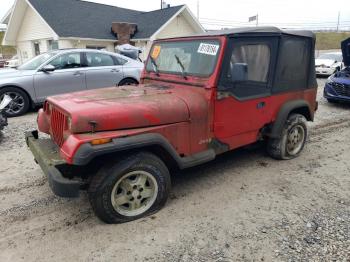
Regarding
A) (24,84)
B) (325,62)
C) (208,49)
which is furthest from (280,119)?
(325,62)

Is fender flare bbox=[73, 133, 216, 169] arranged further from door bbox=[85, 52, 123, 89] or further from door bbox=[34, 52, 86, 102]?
door bbox=[85, 52, 123, 89]

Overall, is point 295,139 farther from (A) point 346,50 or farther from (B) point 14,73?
(B) point 14,73

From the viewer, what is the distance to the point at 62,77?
8.24 meters

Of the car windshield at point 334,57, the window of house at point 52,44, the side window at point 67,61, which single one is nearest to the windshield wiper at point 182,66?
the side window at point 67,61

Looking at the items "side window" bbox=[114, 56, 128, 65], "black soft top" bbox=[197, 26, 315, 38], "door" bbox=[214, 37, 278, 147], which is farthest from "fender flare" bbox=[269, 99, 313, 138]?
"side window" bbox=[114, 56, 128, 65]

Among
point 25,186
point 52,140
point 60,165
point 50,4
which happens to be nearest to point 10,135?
point 25,186

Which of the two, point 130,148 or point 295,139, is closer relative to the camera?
point 130,148

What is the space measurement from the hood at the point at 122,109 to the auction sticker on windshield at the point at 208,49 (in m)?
0.64

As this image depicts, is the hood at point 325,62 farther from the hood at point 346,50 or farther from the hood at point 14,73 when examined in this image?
the hood at point 14,73

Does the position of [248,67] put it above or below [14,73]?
above

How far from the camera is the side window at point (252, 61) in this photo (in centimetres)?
382

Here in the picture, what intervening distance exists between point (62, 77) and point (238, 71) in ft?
19.2

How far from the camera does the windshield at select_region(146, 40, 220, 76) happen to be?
3.81m

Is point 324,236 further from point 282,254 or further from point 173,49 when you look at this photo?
point 173,49
